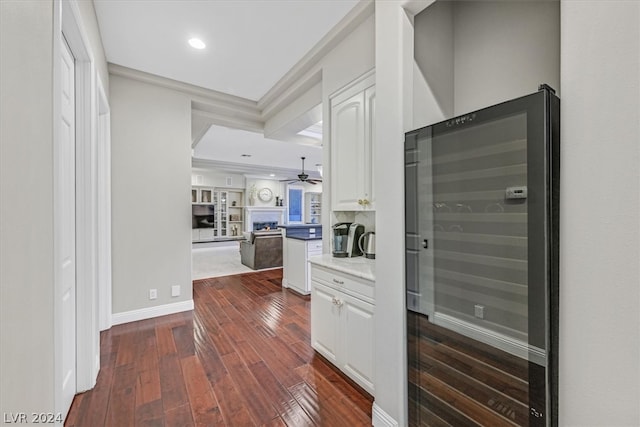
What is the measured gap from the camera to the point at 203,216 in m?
10.0

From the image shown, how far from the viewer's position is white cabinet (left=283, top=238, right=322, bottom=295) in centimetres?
423

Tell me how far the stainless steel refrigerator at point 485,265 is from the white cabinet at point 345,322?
40cm

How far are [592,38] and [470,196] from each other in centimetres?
65

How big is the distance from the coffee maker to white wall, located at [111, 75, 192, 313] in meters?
2.13

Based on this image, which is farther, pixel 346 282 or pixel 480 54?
pixel 346 282

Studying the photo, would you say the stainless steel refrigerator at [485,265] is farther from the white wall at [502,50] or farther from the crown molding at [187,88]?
the crown molding at [187,88]

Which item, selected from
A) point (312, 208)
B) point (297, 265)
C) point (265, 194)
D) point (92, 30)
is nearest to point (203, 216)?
point (265, 194)

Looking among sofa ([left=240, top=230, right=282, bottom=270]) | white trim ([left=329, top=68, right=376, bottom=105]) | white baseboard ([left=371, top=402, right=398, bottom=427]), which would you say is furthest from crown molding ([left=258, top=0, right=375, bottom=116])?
sofa ([left=240, top=230, right=282, bottom=270])

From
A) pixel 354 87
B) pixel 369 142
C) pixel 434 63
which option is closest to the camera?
pixel 434 63

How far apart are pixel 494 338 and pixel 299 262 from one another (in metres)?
3.37

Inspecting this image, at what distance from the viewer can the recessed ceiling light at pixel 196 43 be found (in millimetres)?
2570

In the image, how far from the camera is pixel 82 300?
Result: 1907mm

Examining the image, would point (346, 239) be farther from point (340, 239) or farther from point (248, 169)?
point (248, 169)

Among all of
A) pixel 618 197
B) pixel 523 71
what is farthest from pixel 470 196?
pixel 523 71
